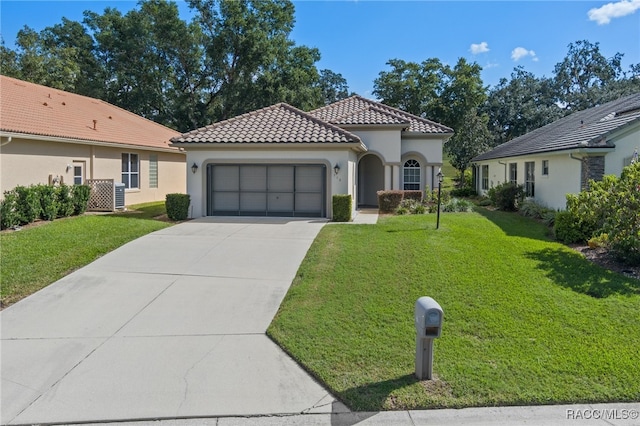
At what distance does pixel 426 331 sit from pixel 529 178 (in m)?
17.7

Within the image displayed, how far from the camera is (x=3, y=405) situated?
4.67m

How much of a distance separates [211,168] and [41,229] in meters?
5.93

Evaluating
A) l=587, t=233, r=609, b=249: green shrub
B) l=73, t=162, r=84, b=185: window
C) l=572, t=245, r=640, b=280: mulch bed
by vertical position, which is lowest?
l=572, t=245, r=640, b=280: mulch bed

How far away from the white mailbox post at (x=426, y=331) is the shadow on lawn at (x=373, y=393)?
0.16 metres

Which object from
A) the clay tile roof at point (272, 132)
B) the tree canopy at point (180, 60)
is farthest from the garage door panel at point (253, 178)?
the tree canopy at point (180, 60)

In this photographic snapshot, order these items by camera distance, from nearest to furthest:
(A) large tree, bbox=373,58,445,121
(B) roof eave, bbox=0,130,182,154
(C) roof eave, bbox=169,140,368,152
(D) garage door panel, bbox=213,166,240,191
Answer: (B) roof eave, bbox=0,130,182,154 < (C) roof eave, bbox=169,140,368,152 < (D) garage door panel, bbox=213,166,240,191 < (A) large tree, bbox=373,58,445,121

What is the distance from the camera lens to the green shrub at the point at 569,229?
11625 millimetres

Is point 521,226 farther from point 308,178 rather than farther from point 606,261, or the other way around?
point 308,178

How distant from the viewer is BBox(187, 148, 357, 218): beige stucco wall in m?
16.1

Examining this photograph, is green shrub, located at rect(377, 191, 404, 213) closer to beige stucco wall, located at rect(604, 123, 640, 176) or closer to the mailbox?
beige stucco wall, located at rect(604, 123, 640, 176)

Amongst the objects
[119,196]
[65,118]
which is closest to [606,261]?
[119,196]

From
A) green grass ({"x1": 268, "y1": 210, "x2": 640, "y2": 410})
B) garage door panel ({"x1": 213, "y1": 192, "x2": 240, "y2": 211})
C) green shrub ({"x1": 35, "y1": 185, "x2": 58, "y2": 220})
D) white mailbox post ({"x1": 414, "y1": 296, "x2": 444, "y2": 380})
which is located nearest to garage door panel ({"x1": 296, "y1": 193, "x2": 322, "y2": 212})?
garage door panel ({"x1": 213, "y1": 192, "x2": 240, "y2": 211})

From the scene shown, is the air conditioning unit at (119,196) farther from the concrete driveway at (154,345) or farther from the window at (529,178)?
the window at (529,178)

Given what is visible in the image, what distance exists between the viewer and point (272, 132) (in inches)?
647
